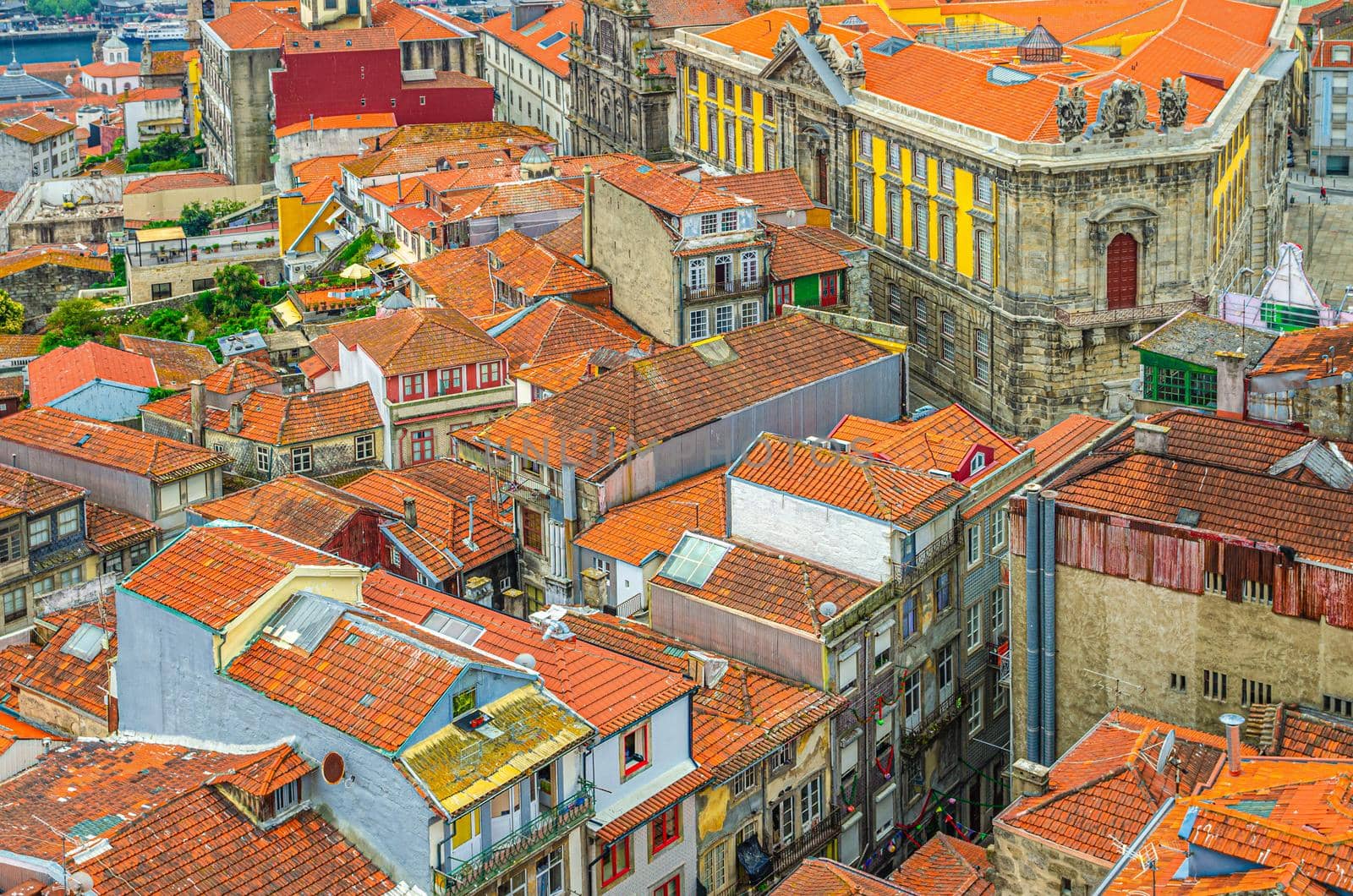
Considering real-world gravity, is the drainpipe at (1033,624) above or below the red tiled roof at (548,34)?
below

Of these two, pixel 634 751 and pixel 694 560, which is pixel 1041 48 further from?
pixel 634 751

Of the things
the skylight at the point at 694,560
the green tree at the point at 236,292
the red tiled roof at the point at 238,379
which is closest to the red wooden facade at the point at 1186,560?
the skylight at the point at 694,560

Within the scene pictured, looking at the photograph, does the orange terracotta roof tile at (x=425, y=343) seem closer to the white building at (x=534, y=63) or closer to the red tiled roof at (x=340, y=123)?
the red tiled roof at (x=340, y=123)

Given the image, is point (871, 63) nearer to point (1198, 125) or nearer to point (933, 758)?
point (1198, 125)

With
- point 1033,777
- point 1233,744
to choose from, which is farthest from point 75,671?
point 1233,744

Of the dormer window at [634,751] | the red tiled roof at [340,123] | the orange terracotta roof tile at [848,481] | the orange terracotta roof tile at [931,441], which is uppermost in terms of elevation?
the red tiled roof at [340,123]

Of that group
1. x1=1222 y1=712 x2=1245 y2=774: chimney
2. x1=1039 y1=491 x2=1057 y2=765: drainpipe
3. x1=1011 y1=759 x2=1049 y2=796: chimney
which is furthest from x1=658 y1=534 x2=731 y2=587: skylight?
x1=1222 y1=712 x2=1245 y2=774: chimney
